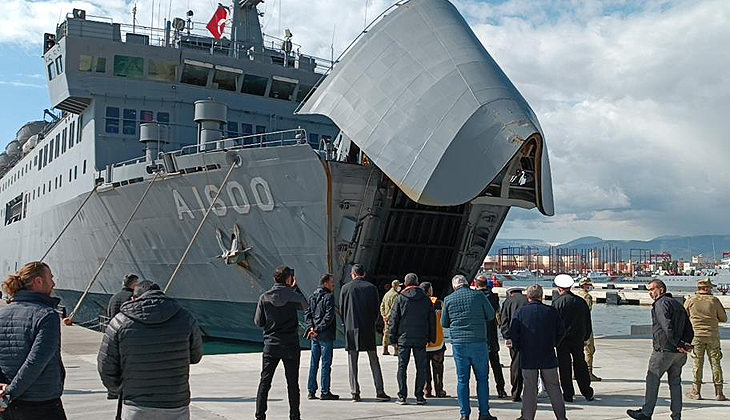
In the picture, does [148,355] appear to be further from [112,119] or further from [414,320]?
[112,119]

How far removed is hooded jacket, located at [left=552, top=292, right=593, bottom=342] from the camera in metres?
8.21

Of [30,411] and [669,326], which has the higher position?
[669,326]

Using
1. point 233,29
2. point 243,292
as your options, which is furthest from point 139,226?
point 233,29

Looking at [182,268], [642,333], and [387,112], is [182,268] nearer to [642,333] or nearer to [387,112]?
[387,112]

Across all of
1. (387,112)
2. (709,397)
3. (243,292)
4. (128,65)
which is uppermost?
(128,65)

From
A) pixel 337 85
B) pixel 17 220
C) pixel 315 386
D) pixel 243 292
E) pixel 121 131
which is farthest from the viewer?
pixel 17 220

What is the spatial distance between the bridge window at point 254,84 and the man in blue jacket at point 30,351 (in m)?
18.4

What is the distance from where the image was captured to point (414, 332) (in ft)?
24.9

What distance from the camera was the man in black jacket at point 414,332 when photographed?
24.9ft

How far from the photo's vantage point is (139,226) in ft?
58.1

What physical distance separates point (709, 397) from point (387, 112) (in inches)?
248

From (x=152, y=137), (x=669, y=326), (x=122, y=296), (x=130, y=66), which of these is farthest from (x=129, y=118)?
(x=669, y=326)

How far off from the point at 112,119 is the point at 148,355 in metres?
17.9

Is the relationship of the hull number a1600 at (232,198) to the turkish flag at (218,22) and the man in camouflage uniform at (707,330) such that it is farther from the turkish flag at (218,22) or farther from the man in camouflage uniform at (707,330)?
the turkish flag at (218,22)
